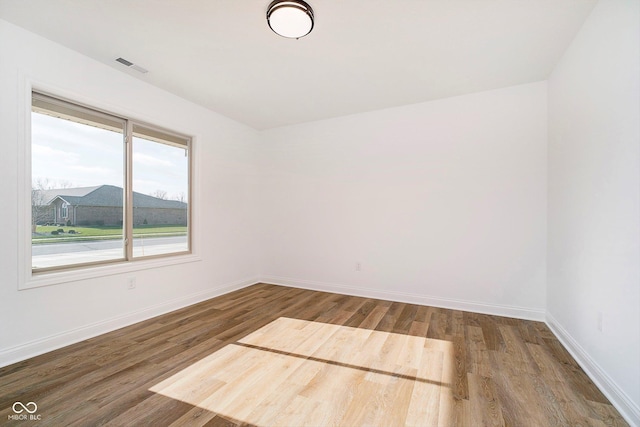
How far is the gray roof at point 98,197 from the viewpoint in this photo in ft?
8.59

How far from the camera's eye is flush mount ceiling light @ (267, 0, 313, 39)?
75.6 inches

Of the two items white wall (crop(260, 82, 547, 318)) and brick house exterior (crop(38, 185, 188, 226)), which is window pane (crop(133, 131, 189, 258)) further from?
white wall (crop(260, 82, 547, 318))

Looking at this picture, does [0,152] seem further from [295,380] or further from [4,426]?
[295,380]

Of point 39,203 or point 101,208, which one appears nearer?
point 39,203

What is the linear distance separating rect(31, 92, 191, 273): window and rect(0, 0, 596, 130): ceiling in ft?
2.17

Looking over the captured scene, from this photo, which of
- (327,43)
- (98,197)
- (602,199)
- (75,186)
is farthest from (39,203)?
(602,199)

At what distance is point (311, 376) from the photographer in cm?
205

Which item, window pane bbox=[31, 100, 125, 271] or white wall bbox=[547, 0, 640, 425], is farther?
window pane bbox=[31, 100, 125, 271]

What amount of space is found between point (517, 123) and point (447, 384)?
9.84 feet

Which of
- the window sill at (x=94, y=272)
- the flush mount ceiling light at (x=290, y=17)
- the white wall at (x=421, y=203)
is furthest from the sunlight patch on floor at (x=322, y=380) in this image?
the flush mount ceiling light at (x=290, y=17)

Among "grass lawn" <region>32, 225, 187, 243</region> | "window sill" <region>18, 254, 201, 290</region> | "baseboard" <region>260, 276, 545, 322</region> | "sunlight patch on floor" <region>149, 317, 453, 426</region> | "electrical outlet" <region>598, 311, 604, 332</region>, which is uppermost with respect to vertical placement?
"grass lawn" <region>32, 225, 187, 243</region>

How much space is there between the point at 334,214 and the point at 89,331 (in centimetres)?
321

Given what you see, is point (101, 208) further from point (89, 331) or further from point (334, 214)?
point (334, 214)

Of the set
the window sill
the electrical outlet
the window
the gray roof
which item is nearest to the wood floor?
the electrical outlet
